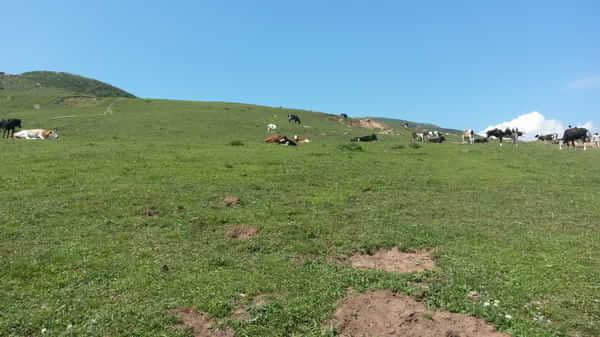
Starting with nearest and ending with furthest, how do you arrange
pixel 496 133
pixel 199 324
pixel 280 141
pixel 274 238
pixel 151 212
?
pixel 199 324 → pixel 274 238 → pixel 151 212 → pixel 280 141 → pixel 496 133

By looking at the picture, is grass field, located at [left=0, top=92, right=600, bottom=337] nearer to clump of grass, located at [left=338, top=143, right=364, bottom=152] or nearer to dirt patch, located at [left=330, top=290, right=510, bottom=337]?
dirt patch, located at [left=330, top=290, right=510, bottom=337]

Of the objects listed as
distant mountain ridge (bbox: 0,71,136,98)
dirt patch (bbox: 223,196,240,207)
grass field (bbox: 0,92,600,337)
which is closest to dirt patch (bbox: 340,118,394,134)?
grass field (bbox: 0,92,600,337)

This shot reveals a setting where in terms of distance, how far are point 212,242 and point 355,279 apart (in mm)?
3762

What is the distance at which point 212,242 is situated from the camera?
1012cm

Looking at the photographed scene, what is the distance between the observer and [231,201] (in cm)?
1363

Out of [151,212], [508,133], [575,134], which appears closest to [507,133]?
[508,133]

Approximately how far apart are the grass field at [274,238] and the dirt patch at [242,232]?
233 millimetres

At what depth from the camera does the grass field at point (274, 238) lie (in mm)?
6941

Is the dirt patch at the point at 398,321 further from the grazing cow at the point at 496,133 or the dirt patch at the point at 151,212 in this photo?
the grazing cow at the point at 496,133

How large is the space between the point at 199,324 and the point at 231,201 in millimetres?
7149

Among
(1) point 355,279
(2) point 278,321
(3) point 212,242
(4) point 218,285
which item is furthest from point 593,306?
(3) point 212,242

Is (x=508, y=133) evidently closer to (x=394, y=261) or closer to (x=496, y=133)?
(x=496, y=133)

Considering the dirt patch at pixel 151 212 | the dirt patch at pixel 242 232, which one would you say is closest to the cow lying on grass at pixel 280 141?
the dirt patch at pixel 151 212

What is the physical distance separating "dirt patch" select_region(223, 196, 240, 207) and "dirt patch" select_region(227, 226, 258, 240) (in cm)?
245
